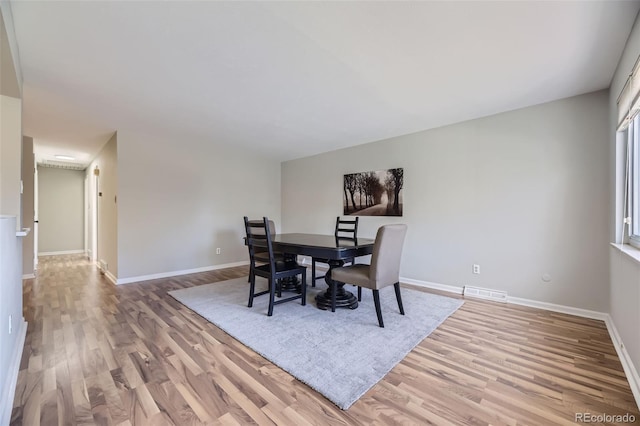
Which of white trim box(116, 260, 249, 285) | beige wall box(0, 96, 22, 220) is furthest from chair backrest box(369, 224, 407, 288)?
white trim box(116, 260, 249, 285)

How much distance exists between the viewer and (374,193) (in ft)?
14.5

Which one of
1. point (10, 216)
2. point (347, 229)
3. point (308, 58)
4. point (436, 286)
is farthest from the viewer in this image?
point (347, 229)

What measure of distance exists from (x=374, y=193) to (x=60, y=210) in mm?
7901

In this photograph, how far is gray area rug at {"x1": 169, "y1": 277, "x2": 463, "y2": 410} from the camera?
1709mm

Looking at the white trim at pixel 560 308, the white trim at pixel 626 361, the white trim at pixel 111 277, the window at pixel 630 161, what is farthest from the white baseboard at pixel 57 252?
the window at pixel 630 161

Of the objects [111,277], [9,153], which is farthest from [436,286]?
[111,277]

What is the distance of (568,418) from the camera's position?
1.37m

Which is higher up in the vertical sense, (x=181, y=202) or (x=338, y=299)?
(x=181, y=202)

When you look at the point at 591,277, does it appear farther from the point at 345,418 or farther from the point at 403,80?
the point at 345,418

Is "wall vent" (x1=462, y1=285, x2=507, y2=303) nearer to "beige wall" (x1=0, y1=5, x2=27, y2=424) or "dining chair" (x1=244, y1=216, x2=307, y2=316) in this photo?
"dining chair" (x1=244, y1=216, x2=307, y2=316)

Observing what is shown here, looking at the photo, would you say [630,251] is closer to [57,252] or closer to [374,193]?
[374,193]

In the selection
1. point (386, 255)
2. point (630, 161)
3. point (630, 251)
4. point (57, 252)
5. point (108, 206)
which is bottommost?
point (57, 252)

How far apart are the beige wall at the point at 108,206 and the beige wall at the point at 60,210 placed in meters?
2.58

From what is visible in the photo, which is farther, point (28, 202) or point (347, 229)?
point (28, 202)
